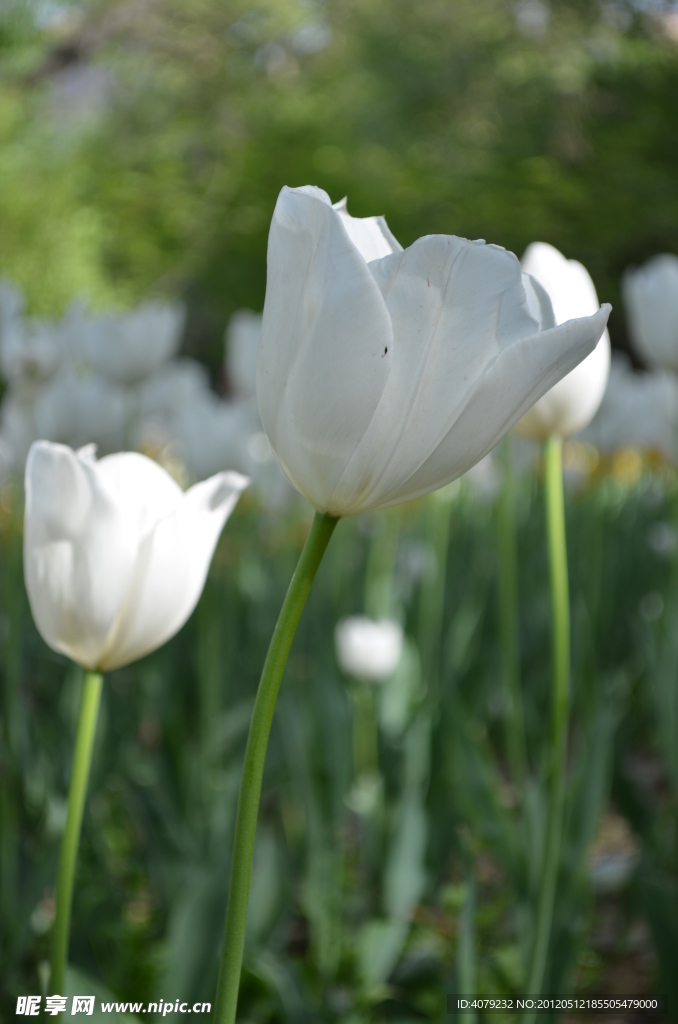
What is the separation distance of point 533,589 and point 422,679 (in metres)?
0.45

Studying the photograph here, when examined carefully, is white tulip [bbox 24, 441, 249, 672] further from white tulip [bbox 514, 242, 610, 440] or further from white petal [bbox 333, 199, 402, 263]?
white tulip [bbox 514, 242, 610, 440]

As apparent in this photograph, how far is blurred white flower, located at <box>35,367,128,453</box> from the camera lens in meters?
1.30

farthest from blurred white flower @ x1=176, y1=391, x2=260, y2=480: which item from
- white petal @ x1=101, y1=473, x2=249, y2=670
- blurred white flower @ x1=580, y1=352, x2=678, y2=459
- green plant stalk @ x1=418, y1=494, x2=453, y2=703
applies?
white petal @ x1=101, y1=473, x2=249, y2=670

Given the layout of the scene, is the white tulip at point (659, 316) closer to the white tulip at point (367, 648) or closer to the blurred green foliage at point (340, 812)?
the blurred green foliage at point (340, 812)

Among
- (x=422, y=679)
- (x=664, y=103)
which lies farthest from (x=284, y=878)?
(x=664, y=103)

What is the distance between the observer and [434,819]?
126cm

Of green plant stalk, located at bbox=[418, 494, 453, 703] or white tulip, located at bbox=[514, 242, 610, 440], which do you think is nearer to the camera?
white tulip, located at bbox=[514, 242, 610, 440]

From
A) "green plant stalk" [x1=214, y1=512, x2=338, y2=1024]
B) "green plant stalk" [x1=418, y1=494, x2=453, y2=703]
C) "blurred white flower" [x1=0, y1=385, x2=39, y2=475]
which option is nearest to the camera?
"green plant stalk" [x1=214, y1=512, x2=338, y2=1024]

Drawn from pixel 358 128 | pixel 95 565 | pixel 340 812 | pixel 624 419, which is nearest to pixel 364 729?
pixel 340 812

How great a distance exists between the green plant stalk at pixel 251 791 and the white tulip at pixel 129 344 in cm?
113

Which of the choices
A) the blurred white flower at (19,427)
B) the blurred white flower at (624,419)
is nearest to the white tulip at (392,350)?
the blurred white flower at (19,427)

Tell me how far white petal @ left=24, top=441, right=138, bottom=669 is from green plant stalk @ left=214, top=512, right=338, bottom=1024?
7.1 inches

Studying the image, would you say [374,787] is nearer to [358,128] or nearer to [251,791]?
[251,791]

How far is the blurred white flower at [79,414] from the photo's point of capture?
1299 millimetres
